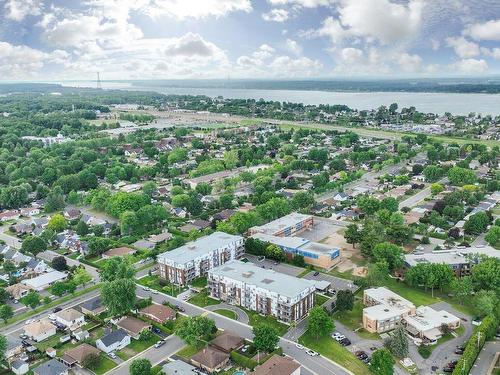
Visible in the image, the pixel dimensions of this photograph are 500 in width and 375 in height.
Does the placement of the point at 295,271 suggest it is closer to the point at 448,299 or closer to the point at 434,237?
the point at 448,299

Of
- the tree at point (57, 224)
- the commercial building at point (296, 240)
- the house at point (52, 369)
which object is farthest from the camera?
the tree at point (57, 224)

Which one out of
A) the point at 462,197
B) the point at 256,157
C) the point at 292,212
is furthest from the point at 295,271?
the point at 256,157

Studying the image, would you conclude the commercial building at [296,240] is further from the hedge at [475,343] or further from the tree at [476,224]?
the tree at [476,224]

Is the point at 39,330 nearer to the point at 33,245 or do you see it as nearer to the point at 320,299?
the point at 33,245

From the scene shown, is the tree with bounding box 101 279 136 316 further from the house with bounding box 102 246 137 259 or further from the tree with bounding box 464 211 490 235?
the tree with bounding box 464 211 490 235

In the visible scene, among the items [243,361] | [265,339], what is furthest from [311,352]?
[243,361]

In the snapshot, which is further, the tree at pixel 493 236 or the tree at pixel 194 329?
the tree at pixel 493 236

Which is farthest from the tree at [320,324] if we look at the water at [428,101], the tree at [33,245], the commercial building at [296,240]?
the water at [428,101]
